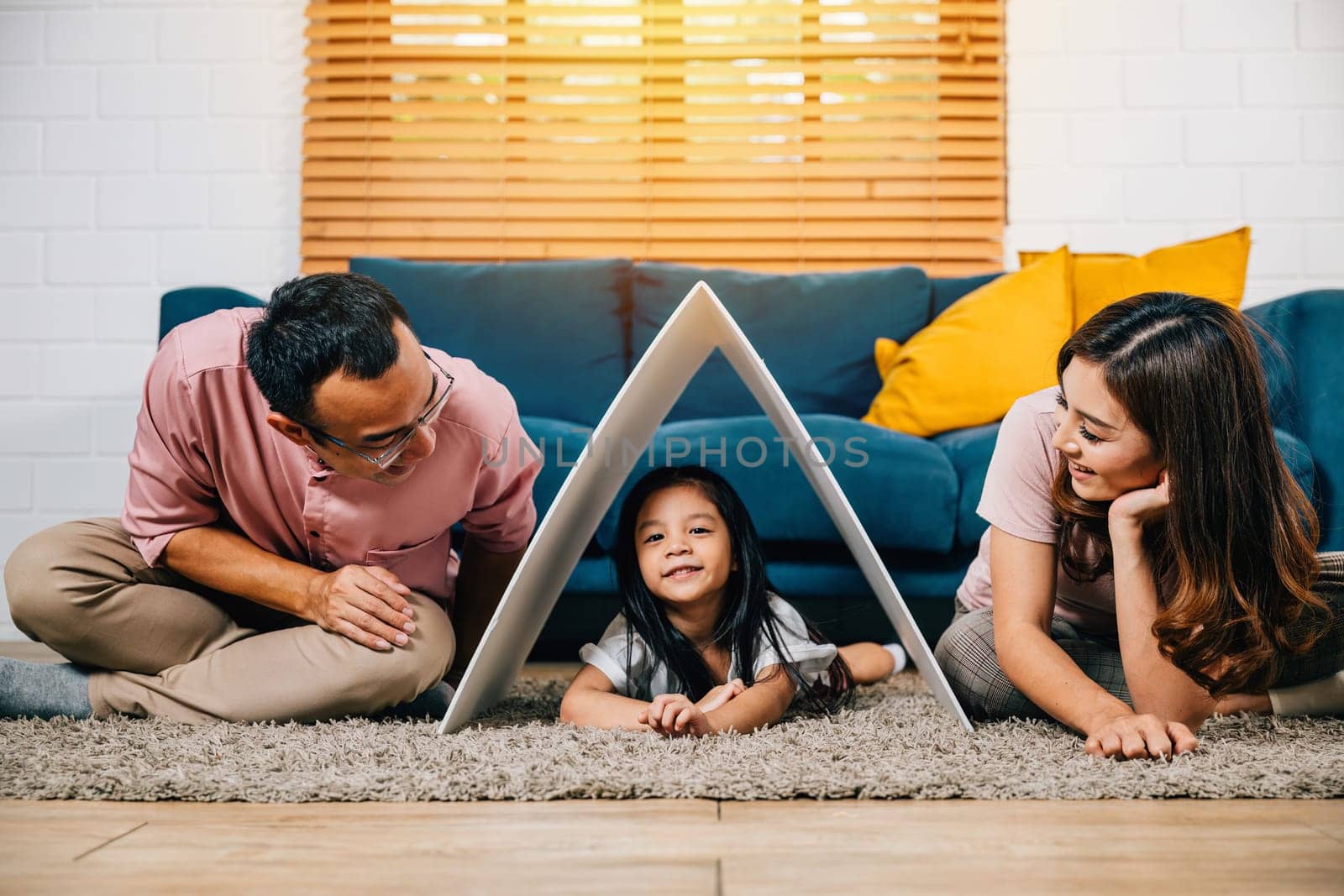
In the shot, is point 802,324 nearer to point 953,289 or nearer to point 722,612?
point 953,289

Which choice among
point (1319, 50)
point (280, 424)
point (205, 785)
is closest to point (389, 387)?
point (280, 424)

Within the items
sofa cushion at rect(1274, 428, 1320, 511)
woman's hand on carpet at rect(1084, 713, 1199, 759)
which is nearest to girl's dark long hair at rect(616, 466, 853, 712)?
woman's hand on carpet at rect(1084, 713, 1199, 759)

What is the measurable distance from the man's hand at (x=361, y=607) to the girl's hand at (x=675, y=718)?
35 centimetres

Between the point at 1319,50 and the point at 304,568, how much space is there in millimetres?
2811

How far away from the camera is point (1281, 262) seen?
2660 millimetres

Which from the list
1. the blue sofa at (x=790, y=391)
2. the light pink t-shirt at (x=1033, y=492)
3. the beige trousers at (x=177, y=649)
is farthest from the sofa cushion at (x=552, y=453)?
the light pink t-shirt at (x=1033, y=492)

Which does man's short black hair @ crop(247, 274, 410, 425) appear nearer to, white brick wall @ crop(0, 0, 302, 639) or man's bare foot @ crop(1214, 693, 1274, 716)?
man's bare foot @ crop(1214, 693, 1274, 716)

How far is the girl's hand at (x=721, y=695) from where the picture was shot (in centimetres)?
120

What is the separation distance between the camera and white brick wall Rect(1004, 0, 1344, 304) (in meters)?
2.66

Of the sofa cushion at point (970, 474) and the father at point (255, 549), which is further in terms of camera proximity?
the sofa cushion at point (970, 474)

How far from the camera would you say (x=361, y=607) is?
1259 mm

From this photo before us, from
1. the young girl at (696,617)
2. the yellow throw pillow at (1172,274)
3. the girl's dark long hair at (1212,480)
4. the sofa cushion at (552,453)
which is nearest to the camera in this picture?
the girl's dark long hair at (1212,480)

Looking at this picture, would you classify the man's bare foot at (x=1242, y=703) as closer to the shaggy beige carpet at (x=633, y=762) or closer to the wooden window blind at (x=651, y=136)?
the shaggy beige carpet at (x=633, y=762)

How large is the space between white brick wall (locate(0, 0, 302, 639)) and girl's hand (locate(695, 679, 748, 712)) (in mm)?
2018
